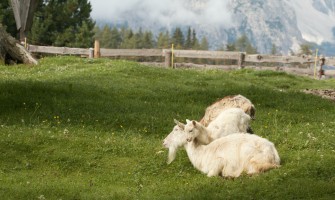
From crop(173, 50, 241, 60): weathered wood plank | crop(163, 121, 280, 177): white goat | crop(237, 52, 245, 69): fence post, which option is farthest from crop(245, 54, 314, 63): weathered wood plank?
crop(163, 121, 280, 177): white goat

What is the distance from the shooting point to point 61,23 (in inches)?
2616

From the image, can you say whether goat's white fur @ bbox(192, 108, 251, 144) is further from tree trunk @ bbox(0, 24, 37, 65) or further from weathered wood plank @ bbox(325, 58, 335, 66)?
weathered wood plank @ bbox(325, 58, 335, 66)

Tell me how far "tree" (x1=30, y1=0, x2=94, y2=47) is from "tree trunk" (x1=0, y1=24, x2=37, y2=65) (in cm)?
3435

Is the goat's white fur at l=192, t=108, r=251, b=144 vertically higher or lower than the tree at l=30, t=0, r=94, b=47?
lower

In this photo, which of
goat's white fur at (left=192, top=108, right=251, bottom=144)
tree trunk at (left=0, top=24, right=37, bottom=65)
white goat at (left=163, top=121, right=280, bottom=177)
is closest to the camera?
white goat at (left=163, top=121, right=280, bottom=177)

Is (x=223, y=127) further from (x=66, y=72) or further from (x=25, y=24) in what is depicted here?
(x=25, y=24)

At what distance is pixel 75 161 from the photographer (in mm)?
11602

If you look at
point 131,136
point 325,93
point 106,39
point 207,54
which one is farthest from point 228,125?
point 106,39

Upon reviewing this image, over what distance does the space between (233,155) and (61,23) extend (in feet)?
195

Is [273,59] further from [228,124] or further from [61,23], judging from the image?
[61,23]

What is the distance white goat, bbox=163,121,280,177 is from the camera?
10.0 meters

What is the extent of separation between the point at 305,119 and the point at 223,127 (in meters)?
6.09

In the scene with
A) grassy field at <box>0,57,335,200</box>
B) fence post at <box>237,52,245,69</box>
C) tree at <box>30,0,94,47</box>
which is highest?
tree at <box>30,0,94,47</box>

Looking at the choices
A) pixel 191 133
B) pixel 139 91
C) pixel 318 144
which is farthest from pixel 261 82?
pixel 191 133
